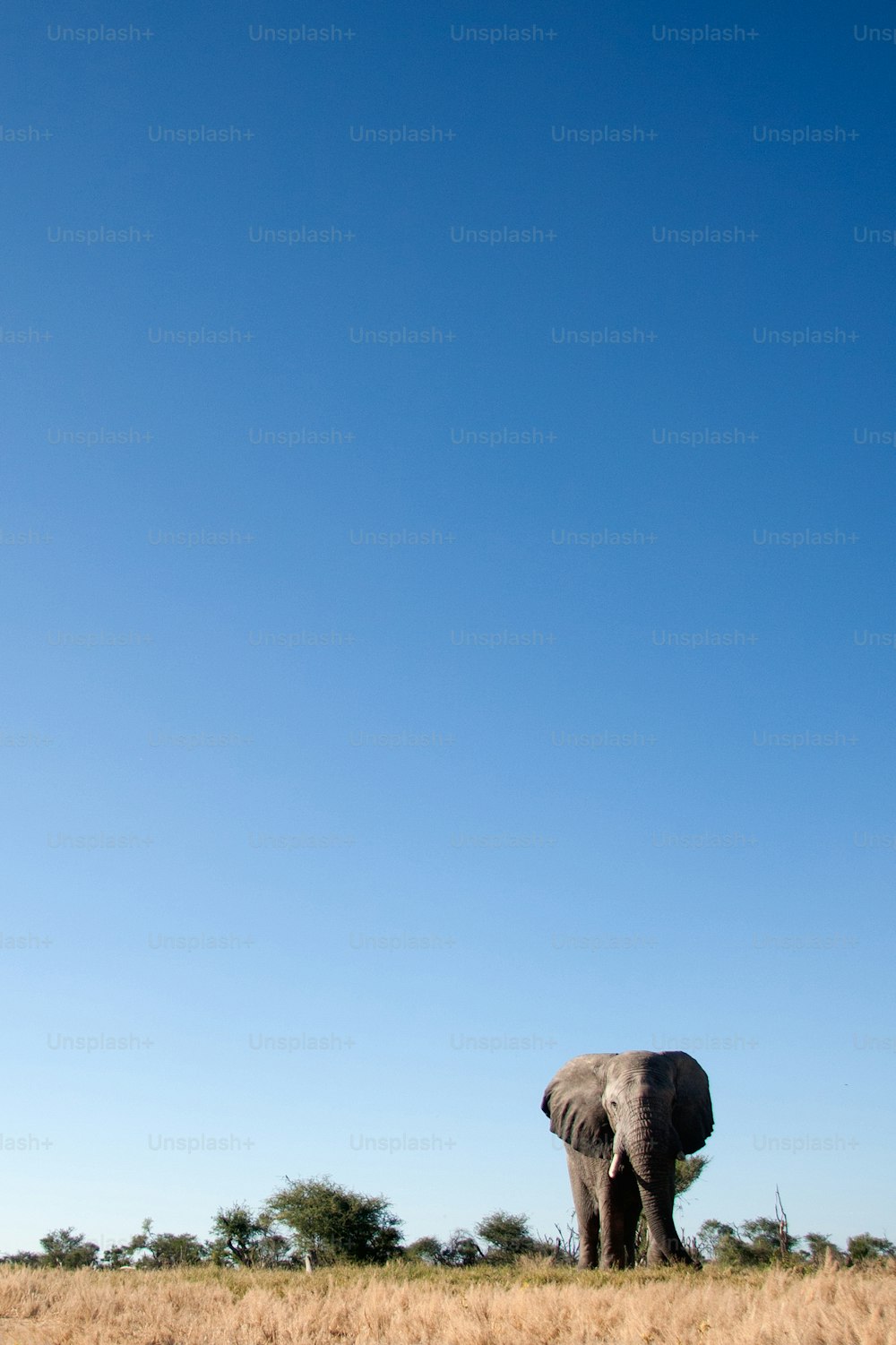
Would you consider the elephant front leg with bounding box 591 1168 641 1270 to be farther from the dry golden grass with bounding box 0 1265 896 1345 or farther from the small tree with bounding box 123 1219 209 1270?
the small tree with bounding box 123 1219 209 1270

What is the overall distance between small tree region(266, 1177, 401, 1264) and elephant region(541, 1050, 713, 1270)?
15.8 m

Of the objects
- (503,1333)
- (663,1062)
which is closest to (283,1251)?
(663,1062)

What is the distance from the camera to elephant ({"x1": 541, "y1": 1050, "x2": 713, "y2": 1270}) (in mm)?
20453

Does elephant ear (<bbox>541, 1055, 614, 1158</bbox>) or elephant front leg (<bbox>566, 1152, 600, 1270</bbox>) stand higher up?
elephant ear (<bbox>541, 1055, 614, 1158</bbox>)

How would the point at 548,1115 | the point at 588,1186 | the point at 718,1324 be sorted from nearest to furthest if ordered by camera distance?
the point at 718,1324
the point at 588,1186
the point at 548,1115

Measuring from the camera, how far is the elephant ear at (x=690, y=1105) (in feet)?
76.6

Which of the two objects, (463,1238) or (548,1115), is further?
(463,1238)

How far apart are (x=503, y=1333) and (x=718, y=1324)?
8.10ft

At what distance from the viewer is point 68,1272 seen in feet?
74.0

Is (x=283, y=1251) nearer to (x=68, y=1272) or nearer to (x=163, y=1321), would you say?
(x=68, y=1272)

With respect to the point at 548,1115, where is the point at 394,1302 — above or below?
below

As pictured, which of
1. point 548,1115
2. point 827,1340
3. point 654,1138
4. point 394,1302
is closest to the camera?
point 827,1340

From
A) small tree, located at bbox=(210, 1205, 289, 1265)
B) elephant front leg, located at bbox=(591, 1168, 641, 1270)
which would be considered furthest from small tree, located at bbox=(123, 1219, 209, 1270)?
elephant front leg, located at bbox=(591, 1168, 641, 1270)

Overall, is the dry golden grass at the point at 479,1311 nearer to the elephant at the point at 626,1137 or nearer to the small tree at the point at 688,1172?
the elephant at the point at 626,1137
